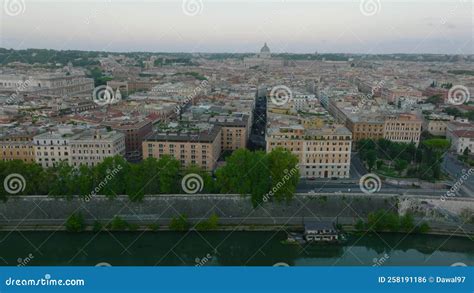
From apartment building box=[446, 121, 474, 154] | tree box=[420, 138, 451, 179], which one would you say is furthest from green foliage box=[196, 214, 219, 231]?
apartment building box=[446, 121, 474, 154]

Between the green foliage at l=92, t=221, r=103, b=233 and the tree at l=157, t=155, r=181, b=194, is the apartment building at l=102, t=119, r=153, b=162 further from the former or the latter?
the green foliage at l=92, t=221, r=103, b=233

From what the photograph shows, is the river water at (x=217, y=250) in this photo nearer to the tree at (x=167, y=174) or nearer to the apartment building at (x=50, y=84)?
the tree at (x=167, y=174)

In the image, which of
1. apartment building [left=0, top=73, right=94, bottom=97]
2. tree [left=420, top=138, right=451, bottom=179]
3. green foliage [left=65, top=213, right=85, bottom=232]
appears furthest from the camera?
apartment building [left=0, top=73, right=94, bottom=97]

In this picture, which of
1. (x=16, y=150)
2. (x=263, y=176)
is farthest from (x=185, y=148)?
(x=16, y=150)

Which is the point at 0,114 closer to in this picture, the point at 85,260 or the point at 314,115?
the point at 85,260

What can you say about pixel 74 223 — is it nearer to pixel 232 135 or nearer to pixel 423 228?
pixel 232 135

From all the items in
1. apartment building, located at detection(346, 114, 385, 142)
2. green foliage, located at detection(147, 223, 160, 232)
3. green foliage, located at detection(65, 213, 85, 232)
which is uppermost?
apartment building, located at detection(346, 114, 385, 142)

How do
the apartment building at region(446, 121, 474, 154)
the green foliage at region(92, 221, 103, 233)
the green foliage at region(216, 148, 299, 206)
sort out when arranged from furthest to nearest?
the apartment building at region(446, 121, 474, 154), the green foliage at region(216, 148, 299, 206), the green foliage at region(92, 221, 103, 233)

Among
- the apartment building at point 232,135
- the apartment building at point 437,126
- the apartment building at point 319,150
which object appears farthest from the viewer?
the apartment building at point 437,126

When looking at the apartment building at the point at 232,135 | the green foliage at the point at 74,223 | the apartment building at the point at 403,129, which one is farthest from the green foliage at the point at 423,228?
the green foliage at the point at 74,223
